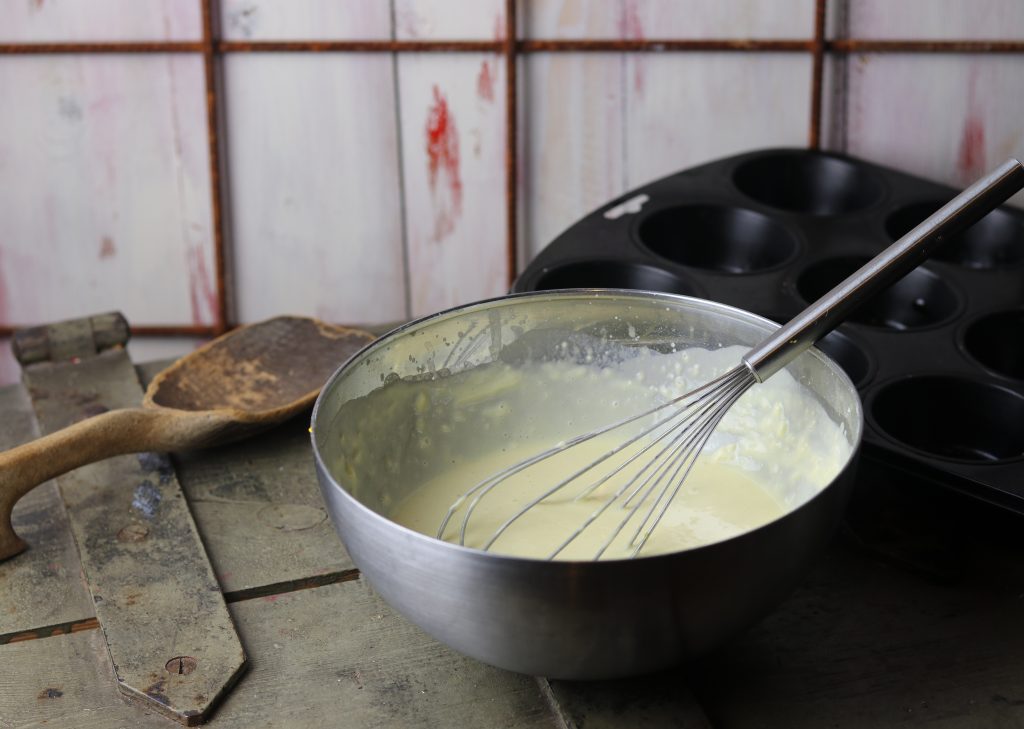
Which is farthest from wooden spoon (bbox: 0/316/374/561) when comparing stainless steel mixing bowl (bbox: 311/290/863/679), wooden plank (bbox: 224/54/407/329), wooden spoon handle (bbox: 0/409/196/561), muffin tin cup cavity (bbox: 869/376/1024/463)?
muffin tin cup cavity (bbox: 869/376/1024/463)

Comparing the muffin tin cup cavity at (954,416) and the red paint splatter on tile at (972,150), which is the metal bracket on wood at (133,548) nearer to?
the muffin tin cup cavity at (954,416)

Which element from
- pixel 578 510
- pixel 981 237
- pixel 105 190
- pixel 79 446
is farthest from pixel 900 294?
pixel 105 190

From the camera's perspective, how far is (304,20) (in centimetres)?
178

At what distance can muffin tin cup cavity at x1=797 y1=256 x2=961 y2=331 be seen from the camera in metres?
1.28

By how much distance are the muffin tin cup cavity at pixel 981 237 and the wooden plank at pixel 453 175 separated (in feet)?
2.21

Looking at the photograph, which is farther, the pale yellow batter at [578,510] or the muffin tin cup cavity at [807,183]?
the muffin tin cup cavity at [807,183]

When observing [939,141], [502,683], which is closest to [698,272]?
[502,683]

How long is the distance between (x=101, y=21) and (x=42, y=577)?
1.06 meters

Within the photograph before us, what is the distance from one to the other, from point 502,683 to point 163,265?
1.27m

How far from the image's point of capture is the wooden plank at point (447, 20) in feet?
5.79

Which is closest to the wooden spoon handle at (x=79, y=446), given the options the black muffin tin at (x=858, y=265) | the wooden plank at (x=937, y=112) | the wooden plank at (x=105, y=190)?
the black muffin tin at (x=858, y=265)

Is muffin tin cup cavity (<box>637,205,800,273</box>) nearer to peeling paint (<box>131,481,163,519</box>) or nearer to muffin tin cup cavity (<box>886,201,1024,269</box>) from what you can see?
muffin tin cup cavity (<box>886,201,1024,269</box>)

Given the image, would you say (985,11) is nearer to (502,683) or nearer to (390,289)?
(390,289)

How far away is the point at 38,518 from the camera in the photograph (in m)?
1.13
